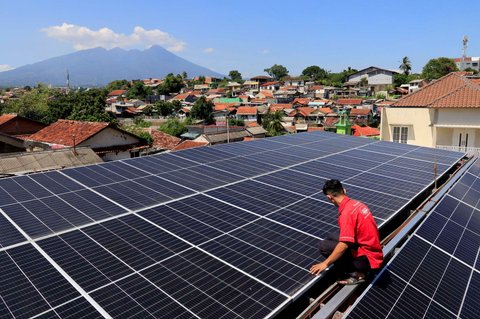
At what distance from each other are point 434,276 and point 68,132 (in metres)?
28.6

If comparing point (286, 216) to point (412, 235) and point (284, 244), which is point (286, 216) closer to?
point (284, 244)

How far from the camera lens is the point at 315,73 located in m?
172

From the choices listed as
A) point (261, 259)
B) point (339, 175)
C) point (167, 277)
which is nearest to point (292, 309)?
point (261, 259)

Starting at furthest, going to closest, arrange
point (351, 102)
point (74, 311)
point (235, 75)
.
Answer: point (235, 75), point (351, 102), point (74, 311)

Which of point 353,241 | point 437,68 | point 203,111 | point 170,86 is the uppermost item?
point 437,68

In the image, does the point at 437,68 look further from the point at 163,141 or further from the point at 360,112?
the point at 163,141

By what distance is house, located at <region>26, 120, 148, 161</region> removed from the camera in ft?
86.8

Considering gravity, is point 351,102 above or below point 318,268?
above

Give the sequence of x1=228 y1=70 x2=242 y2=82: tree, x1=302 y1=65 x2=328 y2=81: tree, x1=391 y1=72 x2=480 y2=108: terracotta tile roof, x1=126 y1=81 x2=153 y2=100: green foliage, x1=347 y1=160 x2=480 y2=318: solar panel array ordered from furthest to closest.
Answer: x1=228 y1=70 x2=242 y2=82: tree < x1=302 y1=65 x2=328 y2=81: tree < x1=126 y1=81 x2=153 y2=100: green foliage < x1=391 y1=72 x2=480 y2=108: terracotta tile roof < x1=347 y1=160 x2=480 y2=318: solar panel array

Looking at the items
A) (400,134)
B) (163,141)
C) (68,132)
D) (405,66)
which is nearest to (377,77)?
(405,66)

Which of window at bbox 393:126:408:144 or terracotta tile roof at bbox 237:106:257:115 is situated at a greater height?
window at bbox 393:126:408:144

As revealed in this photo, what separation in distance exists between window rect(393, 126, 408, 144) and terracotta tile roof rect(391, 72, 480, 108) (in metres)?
1.60

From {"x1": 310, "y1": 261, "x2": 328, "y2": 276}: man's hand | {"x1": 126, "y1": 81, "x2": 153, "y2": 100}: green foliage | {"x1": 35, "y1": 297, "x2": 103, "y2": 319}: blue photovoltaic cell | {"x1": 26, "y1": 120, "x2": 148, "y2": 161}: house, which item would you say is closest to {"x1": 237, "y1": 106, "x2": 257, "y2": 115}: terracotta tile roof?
{"x1": 26, "y1": 120, "x2": 148, "y2": 161}: house

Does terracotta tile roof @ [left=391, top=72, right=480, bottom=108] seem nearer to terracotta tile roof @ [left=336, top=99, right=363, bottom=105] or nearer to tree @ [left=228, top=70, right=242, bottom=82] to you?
terracotta tile roof @ [left=336, top=99, right=363, bottom=105]
